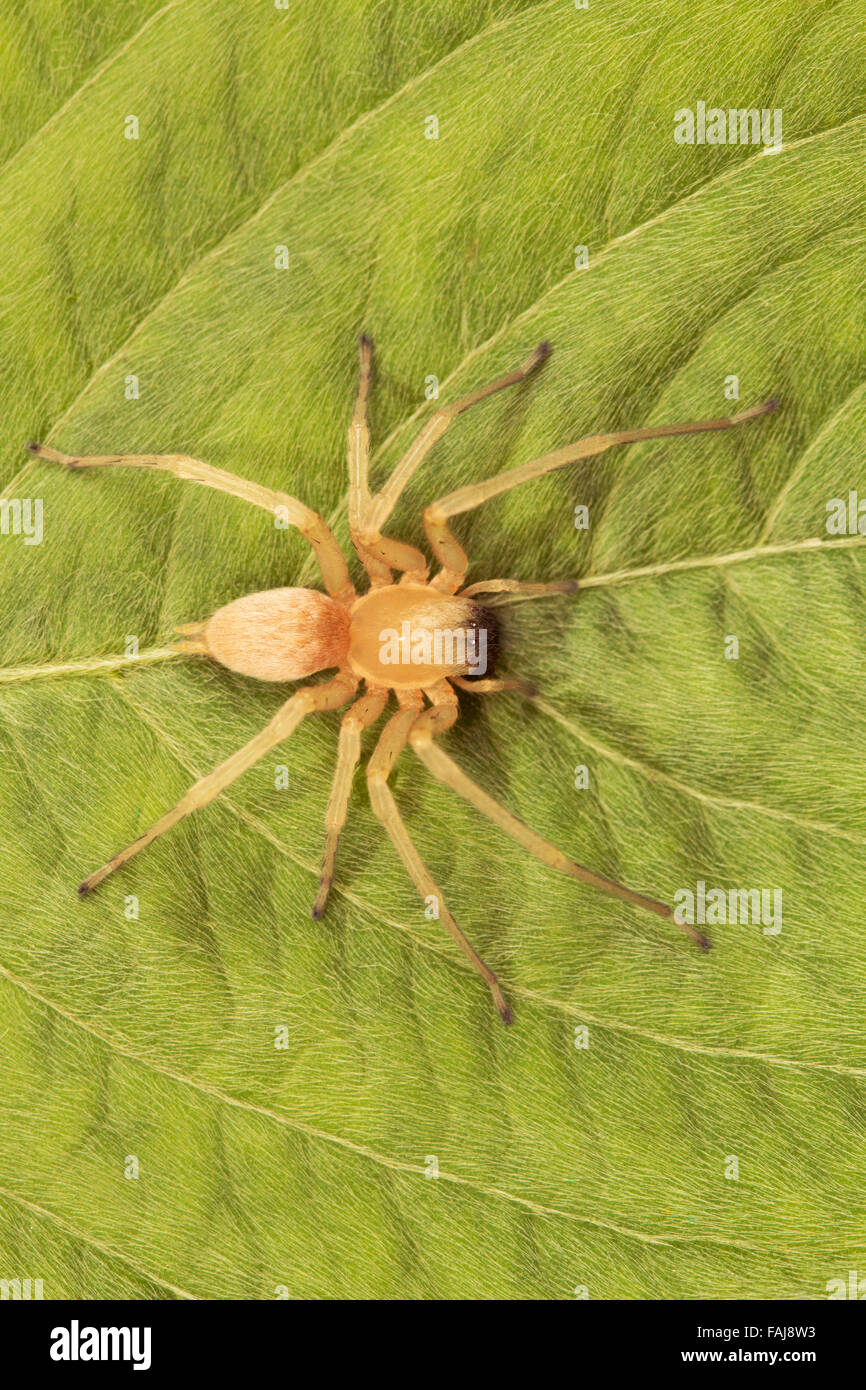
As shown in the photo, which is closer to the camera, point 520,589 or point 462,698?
point 520,589

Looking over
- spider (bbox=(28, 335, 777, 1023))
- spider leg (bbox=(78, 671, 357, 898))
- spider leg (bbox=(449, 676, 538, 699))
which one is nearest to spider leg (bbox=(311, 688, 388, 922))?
spider (bbox=(28, 335, 777, 1023))

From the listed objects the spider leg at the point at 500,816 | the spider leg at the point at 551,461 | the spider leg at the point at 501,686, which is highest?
the spider leg at the point at 551,461

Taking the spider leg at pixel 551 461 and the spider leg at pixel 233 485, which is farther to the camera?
the spider leg at pixel 233 485

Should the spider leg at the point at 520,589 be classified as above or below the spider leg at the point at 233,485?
below

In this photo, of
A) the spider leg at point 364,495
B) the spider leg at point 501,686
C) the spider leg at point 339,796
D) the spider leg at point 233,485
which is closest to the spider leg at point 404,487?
the spider leg at point 364,495

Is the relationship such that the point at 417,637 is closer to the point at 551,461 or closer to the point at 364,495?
the point at 364,495

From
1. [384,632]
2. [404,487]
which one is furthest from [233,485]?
[384,632]

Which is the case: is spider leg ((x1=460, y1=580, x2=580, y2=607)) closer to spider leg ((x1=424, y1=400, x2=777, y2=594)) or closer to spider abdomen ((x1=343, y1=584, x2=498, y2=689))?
spider abdomen ((x1=343, y1=584, x2=498, y2=689))

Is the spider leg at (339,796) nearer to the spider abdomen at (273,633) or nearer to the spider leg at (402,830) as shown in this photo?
the spider leg at (402,830)
